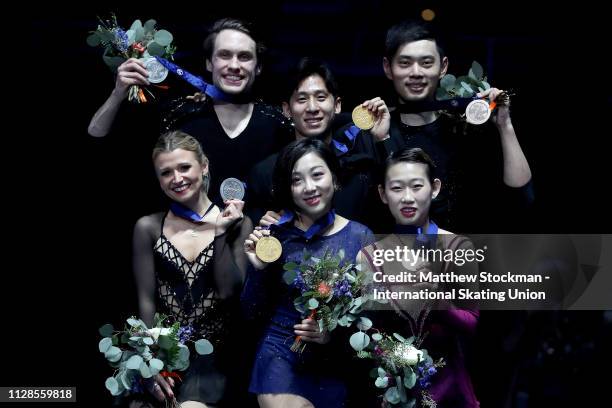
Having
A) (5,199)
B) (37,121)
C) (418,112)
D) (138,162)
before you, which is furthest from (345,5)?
(5,199)

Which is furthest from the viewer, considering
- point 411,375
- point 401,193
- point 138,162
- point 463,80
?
point 138,162

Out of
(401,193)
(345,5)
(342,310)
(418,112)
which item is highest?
(345,5)

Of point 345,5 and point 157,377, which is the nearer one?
point 157,377

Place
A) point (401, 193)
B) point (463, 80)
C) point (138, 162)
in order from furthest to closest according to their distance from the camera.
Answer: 1. point (138, 162)
2. point (463, 80)
3. point (401, 193)

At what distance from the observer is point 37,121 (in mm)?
5070

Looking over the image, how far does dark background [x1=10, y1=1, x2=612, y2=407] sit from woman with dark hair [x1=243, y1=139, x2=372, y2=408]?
2.96 feet

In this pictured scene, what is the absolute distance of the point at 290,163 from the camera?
4.16 meters

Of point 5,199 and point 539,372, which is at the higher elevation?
point 5,199

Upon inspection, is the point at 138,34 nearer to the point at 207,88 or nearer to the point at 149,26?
the point at 149,26

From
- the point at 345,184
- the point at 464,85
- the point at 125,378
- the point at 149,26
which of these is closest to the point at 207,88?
the point at 149,26

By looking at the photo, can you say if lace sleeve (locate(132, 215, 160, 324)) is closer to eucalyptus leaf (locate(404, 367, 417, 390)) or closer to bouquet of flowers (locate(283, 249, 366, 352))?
bouquet of flowers (locate(283, 249, 366, 352))

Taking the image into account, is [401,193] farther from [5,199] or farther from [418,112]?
[5,199]

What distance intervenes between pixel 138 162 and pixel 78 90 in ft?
1.59

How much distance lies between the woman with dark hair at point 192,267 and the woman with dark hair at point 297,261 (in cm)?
18
